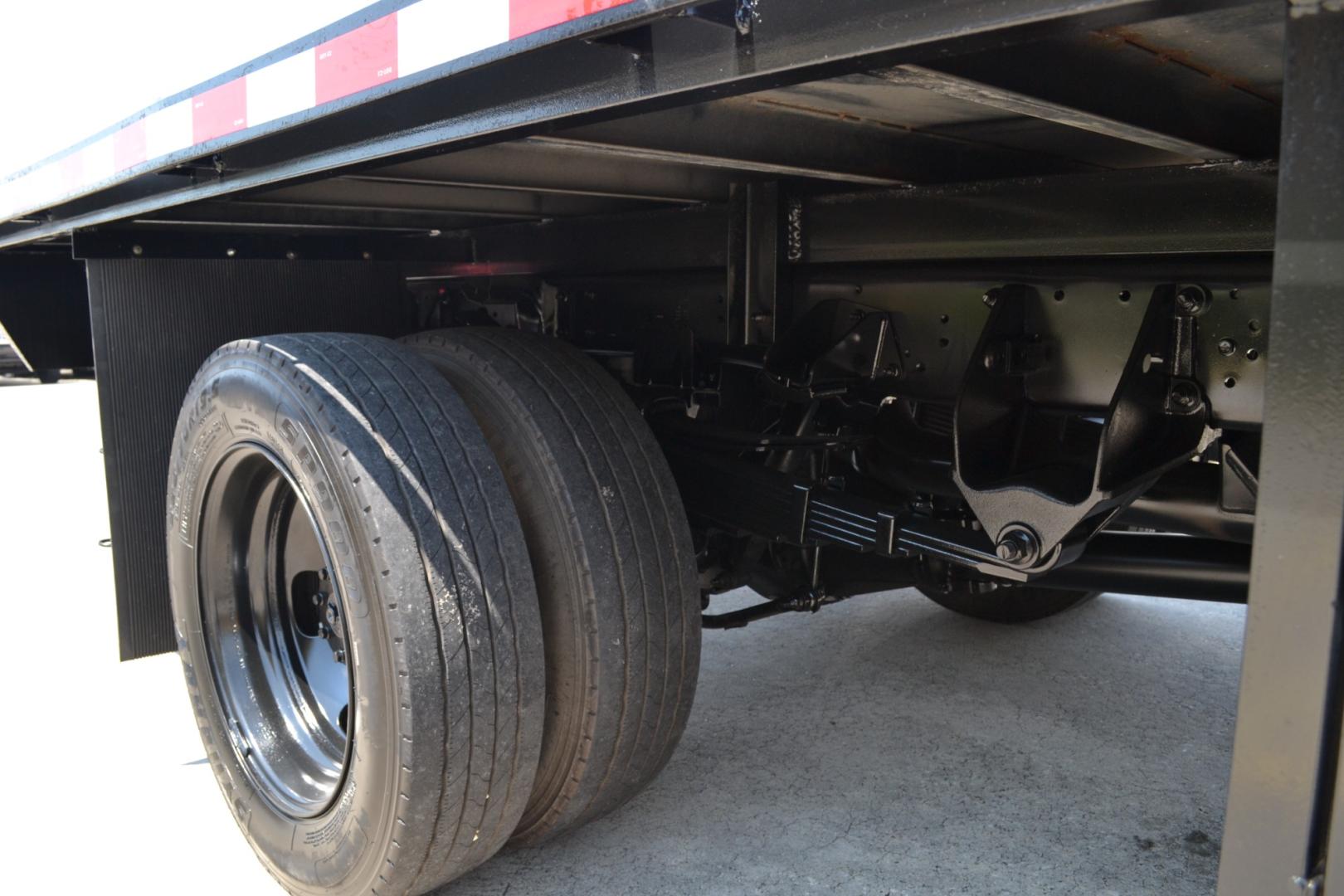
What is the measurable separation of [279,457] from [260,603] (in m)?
0.69

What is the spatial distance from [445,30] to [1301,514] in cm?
118

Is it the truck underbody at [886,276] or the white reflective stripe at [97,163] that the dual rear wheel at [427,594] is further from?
the white reflective stripe at [97,163]

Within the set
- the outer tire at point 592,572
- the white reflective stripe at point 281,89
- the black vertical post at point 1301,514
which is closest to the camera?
the black vertical post at point 1301,514

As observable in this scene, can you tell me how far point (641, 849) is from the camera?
2475 mm

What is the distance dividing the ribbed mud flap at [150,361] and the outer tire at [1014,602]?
2374 millimetres

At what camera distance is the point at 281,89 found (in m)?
1.85

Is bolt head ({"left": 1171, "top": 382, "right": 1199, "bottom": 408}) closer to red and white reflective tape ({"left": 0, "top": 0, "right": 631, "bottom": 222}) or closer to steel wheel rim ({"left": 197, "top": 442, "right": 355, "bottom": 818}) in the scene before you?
red and white reflective tape ({"left": 0, "top": 0, "right": 631, "bottom": 222})

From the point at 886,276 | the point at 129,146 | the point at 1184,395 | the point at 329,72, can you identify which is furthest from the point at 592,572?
the point at 129,146

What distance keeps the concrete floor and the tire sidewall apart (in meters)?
0.19

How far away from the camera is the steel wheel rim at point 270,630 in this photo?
2562 mm

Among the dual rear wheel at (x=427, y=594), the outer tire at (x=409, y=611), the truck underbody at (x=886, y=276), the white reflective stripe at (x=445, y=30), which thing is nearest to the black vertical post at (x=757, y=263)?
the truck underbody at (x=886, y=276)

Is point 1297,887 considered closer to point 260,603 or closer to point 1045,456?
point 1045,456

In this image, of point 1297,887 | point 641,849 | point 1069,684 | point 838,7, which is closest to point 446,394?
point 641,849

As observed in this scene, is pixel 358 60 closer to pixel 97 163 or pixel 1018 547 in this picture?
pixel 97 163
